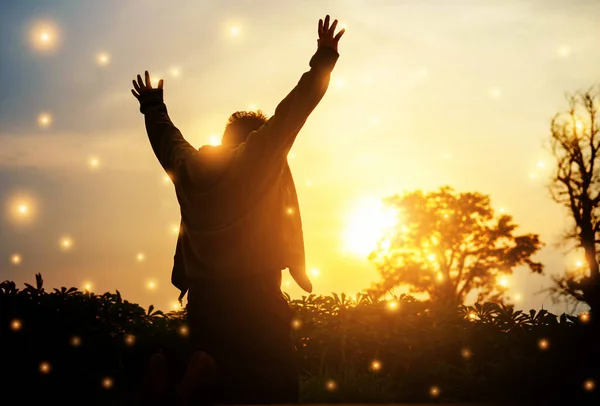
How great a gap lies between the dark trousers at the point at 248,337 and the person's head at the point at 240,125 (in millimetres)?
888

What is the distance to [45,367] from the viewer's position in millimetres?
5820

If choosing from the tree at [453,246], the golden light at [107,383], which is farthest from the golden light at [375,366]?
the tree at [453,246]

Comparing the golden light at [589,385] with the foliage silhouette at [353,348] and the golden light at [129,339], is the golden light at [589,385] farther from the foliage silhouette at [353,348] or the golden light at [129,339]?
the golden light at [129,339]

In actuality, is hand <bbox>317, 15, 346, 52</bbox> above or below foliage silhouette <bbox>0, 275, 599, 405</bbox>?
above

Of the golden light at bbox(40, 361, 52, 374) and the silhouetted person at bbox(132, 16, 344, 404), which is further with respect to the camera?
the golden light at bbox(40, 361, 52, 374)

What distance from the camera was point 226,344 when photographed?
3.45 meters

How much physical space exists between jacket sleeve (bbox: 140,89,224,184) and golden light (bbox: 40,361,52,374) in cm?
282

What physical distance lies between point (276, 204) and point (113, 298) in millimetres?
3778

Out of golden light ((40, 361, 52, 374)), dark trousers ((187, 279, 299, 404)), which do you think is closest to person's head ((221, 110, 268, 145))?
dark trousers ((187, 279, 299, 404))

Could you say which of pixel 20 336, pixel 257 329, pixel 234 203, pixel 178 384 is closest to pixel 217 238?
pixel 234 203

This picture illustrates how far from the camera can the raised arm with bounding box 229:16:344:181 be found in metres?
3.30

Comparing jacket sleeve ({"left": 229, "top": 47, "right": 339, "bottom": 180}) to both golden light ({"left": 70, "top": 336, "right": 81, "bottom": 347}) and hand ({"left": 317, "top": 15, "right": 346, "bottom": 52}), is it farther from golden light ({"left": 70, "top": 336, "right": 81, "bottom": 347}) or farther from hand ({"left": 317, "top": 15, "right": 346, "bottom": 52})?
golden light ({"left": 70, "top": 336, "right": 81, "bottom": 347})

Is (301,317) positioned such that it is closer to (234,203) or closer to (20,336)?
(20,336)

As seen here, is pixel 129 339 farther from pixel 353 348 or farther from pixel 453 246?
pixel 453 246
